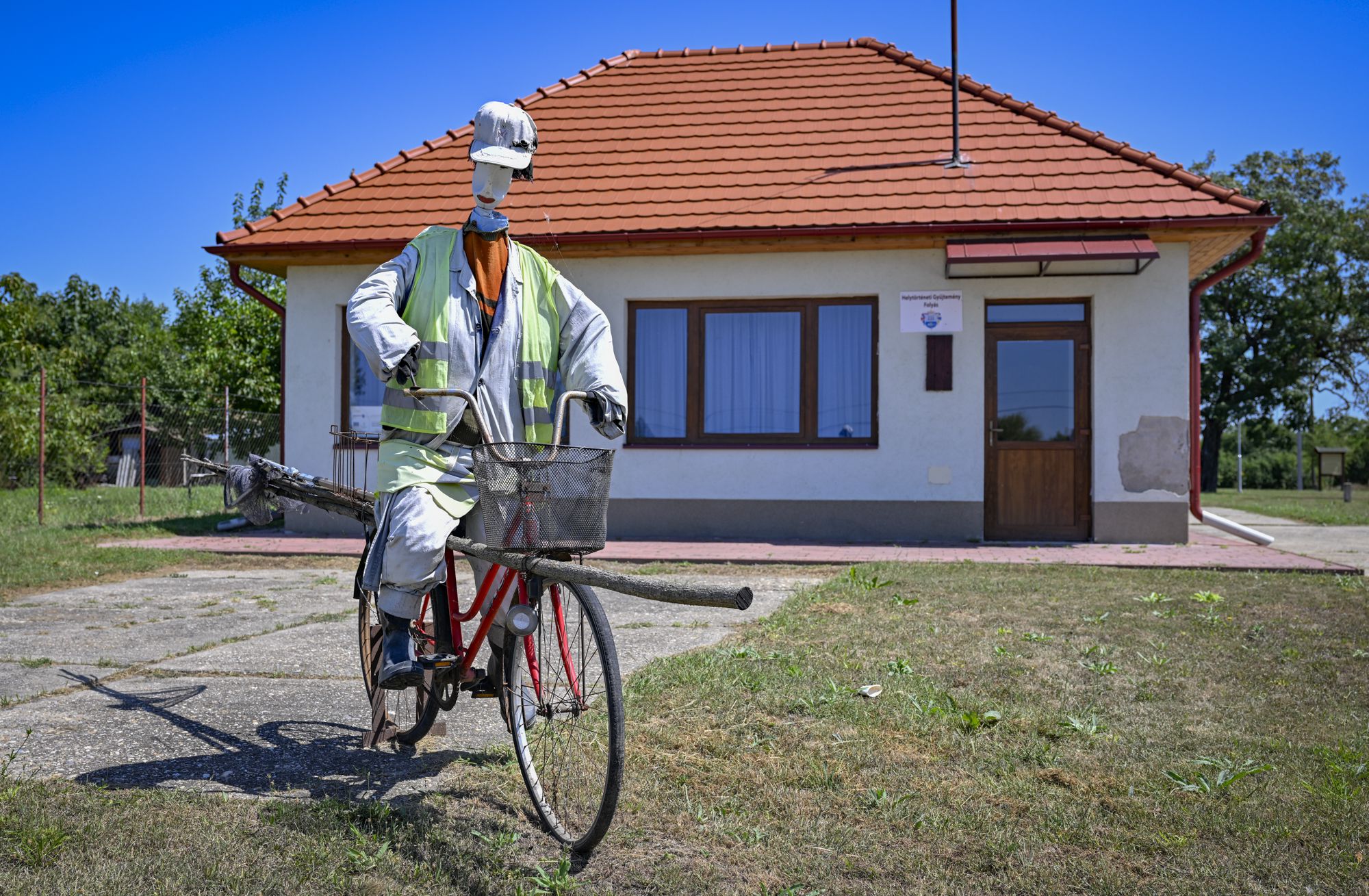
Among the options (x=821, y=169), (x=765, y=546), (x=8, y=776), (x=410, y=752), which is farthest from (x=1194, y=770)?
(x=821, y=169)

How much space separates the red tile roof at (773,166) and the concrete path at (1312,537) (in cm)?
343

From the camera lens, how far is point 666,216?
12.2 meters

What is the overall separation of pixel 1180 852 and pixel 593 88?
554 inches

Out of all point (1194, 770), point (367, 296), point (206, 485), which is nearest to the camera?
point (367, 296)

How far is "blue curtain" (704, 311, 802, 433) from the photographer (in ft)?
40.2

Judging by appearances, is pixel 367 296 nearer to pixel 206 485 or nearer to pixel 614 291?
pixel 614 291

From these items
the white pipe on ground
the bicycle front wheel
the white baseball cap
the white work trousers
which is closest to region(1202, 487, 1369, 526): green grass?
the white pipe on ground

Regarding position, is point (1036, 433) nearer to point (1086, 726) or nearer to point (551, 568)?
point (1086, 726)

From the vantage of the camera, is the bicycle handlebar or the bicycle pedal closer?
the bicycle handlebar

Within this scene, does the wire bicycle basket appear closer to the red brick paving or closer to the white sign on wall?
the red brick paving

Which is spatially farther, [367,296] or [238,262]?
[238,262]

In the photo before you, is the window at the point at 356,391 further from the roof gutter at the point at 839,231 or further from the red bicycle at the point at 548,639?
the red bicycle at the point at 548,639

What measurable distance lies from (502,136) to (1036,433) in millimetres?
9345

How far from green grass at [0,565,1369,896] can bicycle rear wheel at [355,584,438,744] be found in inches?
9.7
